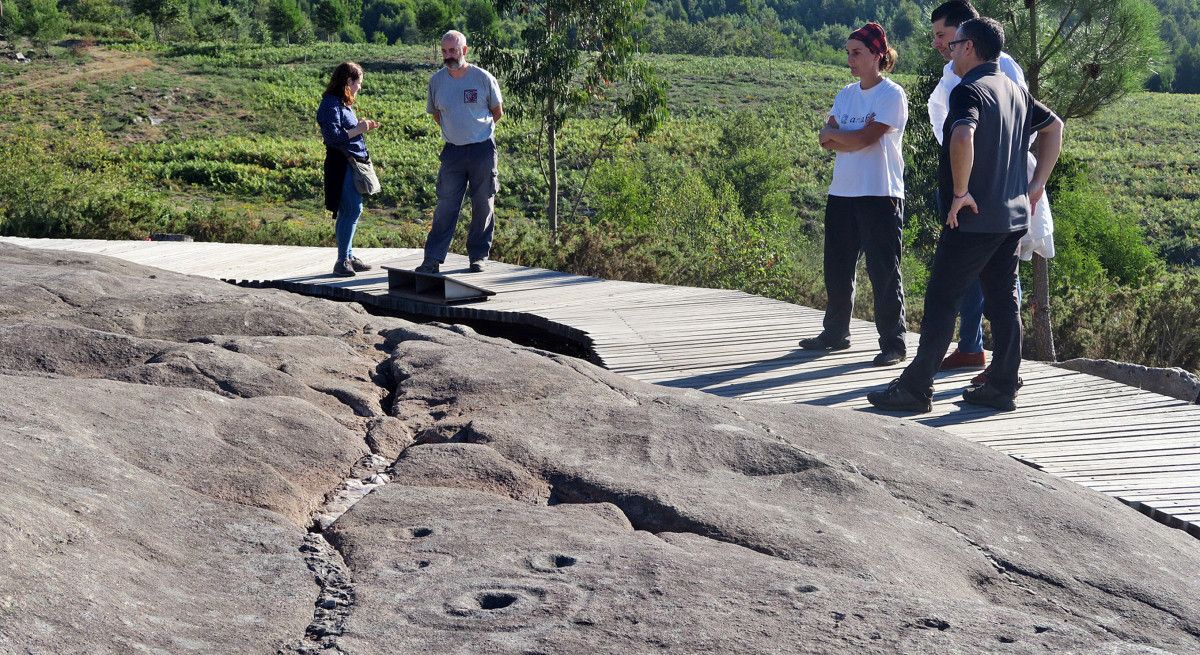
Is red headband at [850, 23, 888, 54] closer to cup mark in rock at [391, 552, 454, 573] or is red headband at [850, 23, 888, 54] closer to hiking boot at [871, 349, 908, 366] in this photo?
hiking boot at [871, 349, 908, 366]

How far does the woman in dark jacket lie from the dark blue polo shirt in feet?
15.1

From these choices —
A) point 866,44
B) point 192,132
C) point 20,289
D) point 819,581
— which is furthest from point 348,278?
point 192,132

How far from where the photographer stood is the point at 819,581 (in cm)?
261

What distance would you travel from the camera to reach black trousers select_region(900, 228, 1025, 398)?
4.96 metres

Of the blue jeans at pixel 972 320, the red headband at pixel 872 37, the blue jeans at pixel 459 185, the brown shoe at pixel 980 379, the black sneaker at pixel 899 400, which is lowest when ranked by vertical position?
the black sneaker at pixel 899 400

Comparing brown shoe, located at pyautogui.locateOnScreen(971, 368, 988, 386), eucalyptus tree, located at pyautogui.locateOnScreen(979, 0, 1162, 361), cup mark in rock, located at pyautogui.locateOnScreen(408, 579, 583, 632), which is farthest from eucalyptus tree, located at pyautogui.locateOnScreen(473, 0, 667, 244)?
cup mark in rock, located at pyautogui.locateOnScreen(408, 579, 583, 632)

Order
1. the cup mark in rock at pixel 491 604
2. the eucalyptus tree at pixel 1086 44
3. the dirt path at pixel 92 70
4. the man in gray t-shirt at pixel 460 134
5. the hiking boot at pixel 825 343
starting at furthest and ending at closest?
1. the dirt path at pixel 92 70
2. the eucalyptus tree at pixel 1086 44
3. the man in gray t-shirt at pixel 460 134
4. the hiking boot at pixel 825 343
5. the cup mark in rock at pixel 491 604

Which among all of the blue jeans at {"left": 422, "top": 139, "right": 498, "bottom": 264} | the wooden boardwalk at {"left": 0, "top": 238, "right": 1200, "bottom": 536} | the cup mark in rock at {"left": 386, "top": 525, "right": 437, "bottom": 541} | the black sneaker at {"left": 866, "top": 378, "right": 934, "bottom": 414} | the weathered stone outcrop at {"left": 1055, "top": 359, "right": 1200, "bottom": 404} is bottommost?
the weathered stone outcrop at {"left": 1055, "top": 359, "right": 1200, "bottom": 404}

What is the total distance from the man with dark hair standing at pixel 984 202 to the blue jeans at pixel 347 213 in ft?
15.5

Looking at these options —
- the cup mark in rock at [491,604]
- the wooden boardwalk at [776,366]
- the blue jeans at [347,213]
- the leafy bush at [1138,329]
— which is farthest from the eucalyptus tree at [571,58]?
the cup mark in rock at [491,604]

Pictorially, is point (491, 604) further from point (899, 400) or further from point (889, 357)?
point (889, 357)

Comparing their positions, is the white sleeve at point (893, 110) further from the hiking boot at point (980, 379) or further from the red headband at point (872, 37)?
the hiking boot at point (980, 379)

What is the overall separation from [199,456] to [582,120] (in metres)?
57.0

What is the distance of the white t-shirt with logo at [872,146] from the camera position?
5.78m
